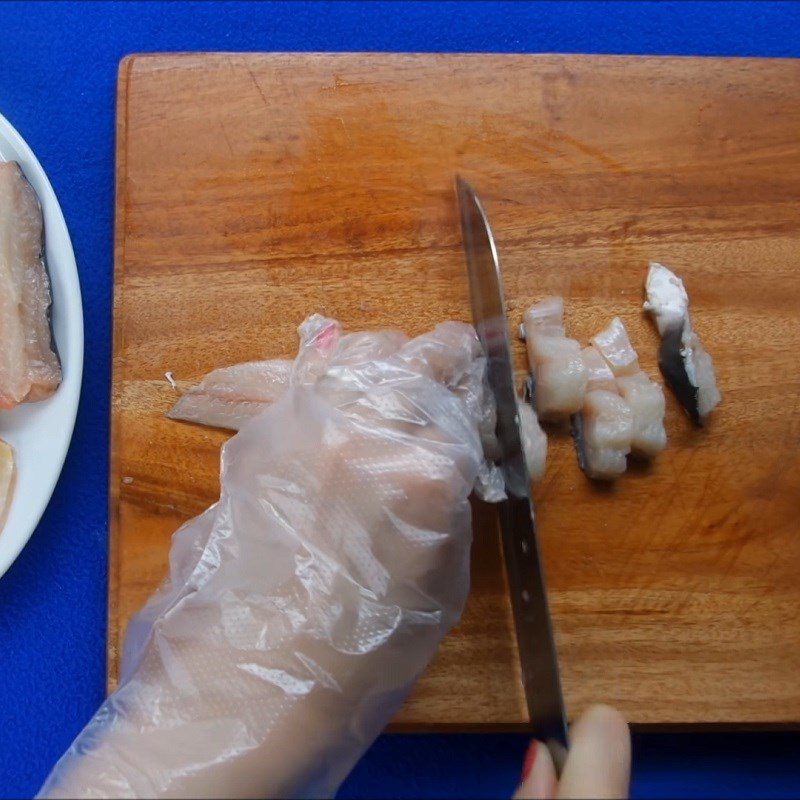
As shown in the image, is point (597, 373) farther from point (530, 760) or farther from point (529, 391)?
point (530, 760)

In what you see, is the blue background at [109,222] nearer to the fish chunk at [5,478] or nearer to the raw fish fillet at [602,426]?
the fish chunk at [5,478]

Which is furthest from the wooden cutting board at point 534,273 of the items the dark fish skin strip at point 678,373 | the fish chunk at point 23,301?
the fish chunk at point 23,301

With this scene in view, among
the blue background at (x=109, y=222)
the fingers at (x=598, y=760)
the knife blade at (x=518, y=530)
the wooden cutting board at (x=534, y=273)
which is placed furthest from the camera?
the blue background at (x=109, y=222)

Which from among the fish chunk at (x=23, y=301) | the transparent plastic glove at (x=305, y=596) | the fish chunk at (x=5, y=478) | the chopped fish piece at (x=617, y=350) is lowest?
the transparent plastic glove at (x=305, y=596)

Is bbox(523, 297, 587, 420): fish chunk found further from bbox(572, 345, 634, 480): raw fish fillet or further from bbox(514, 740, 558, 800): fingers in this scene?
bbox(514, 740, 558, 800): fingers

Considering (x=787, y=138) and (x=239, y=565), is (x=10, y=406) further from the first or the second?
(x=787, y=138)

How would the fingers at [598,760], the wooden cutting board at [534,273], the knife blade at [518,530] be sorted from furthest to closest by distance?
the wooden cutting board at [534,273] < the knife blade at [518,530] < the fingers at [598,760]

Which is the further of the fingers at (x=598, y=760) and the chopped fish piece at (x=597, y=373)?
the chopped fish piece at (x=597, y=373)

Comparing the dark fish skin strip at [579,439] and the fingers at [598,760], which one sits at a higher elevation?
the dark fish skin strip at [579,439]
